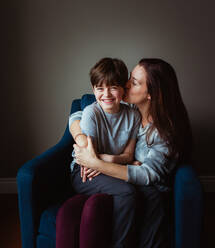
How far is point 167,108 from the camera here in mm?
1317

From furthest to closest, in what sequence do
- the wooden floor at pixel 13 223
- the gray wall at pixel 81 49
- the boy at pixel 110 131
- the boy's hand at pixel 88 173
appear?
the gray wall at pixel 81 49, the wooden floor at pixel 13 223, the boy's hand at pixel 88 173, the boy at pixel 110 131

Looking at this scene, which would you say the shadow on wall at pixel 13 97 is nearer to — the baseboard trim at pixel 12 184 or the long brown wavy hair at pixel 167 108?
the baseboard trim at pixel 12 184

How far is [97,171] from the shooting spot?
1.27 m

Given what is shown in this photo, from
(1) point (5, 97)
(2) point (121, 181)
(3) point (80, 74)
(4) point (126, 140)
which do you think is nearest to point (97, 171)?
(2) point (121, 181)

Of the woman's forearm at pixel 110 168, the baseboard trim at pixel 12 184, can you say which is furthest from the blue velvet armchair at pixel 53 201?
the baseboard trim at pixel 12 184

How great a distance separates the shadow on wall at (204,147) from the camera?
2.29 metres

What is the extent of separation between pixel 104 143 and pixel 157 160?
298 mm

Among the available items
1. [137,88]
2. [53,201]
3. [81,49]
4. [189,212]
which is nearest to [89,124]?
[137,88]

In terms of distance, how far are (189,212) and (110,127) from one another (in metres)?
0.58

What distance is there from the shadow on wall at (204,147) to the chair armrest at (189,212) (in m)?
1.29

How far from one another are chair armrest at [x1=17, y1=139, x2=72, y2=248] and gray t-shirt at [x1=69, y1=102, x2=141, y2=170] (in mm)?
284

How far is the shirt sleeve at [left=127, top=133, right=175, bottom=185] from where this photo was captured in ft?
3.92

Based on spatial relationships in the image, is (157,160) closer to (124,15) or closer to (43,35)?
(124,15)

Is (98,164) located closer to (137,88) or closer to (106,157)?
(106,157)
